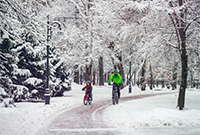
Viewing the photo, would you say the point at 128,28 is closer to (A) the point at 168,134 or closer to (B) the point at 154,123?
(B) the point at 154,123

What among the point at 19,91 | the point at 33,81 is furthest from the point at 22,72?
the point at 19,91

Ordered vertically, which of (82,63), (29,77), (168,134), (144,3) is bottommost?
(168,134)

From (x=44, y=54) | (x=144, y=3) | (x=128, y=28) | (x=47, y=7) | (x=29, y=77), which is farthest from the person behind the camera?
(x=44, y=54)

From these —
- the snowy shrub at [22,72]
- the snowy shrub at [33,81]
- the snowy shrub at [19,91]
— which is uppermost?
the snowy shrub at [22,72]

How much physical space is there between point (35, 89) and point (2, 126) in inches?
423

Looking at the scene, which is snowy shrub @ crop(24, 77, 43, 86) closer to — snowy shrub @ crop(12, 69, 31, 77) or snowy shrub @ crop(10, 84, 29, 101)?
snowy shrub @ crop(12, 69, 31, 77)

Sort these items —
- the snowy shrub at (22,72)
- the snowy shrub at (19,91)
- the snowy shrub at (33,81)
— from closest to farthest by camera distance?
1. the snowy shrub at (19,91)
2. the snowy shrub at (22,72)
3. the snowy shrub at (33,81)

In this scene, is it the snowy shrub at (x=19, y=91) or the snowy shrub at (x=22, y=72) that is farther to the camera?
the snowy shrub at (x=22, y=72)

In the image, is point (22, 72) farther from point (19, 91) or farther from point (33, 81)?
point (19, 91)

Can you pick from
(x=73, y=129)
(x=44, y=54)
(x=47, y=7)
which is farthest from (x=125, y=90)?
(x=47, y=7)

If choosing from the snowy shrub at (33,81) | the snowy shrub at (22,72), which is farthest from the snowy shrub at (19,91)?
the snowy shrub at (22,72)

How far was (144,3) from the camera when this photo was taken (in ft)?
38.9

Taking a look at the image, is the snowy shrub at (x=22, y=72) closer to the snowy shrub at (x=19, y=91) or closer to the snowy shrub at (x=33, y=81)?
the snowy shrub at (x=33, y=81)

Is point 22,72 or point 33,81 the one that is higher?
point 22,72
